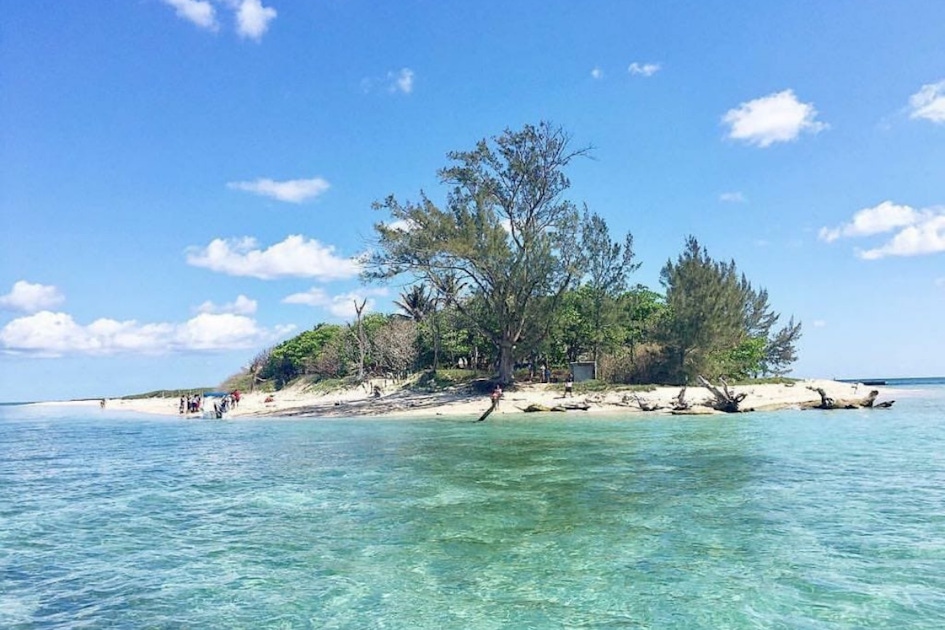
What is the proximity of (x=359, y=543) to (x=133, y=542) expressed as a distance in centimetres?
360

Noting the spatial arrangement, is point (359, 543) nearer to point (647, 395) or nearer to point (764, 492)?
point (764, 492)

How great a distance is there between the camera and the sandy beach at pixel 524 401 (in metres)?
34.4

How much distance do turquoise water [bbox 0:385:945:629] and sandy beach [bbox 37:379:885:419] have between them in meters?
14.9

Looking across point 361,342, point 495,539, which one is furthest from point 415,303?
point 495,539

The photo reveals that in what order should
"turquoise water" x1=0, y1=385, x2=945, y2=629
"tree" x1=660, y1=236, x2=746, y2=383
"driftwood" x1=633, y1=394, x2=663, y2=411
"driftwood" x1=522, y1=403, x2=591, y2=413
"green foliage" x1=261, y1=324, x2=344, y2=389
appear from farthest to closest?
1. "green foliage" x1=261, y1=324, x2=344, y2=389
2. "tree" x1=660, y1=236, x2=746, y2=383
3. "driftwood" x1=522, y1=403, x2=591, y2=413
4. "driftwood" x1=633, y1=394, x2=663, y2=411
5. "turquoise water" x1=0, y1=385, x2=945, y2=629

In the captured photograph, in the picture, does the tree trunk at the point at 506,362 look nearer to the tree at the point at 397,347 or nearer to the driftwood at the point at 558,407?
the driftwood at the point at 558,407

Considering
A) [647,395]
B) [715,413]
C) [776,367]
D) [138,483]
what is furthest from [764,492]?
[776,367]

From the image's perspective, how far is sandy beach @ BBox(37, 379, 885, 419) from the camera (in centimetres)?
3441

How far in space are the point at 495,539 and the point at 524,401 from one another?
28.3m

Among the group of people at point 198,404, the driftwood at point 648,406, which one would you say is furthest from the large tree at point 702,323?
the group of people at point 198,404

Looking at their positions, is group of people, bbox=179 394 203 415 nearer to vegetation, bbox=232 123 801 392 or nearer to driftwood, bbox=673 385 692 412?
vegetation, bbox=232 123 801 392

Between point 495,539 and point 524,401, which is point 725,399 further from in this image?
point 495,539

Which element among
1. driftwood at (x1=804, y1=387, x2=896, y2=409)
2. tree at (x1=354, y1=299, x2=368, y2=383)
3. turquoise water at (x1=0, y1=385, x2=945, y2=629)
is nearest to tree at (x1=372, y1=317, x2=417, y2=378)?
tree at (x1=354, y1=299, x2=368, y2=383)

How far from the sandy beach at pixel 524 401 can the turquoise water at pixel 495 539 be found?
49.0 ft
